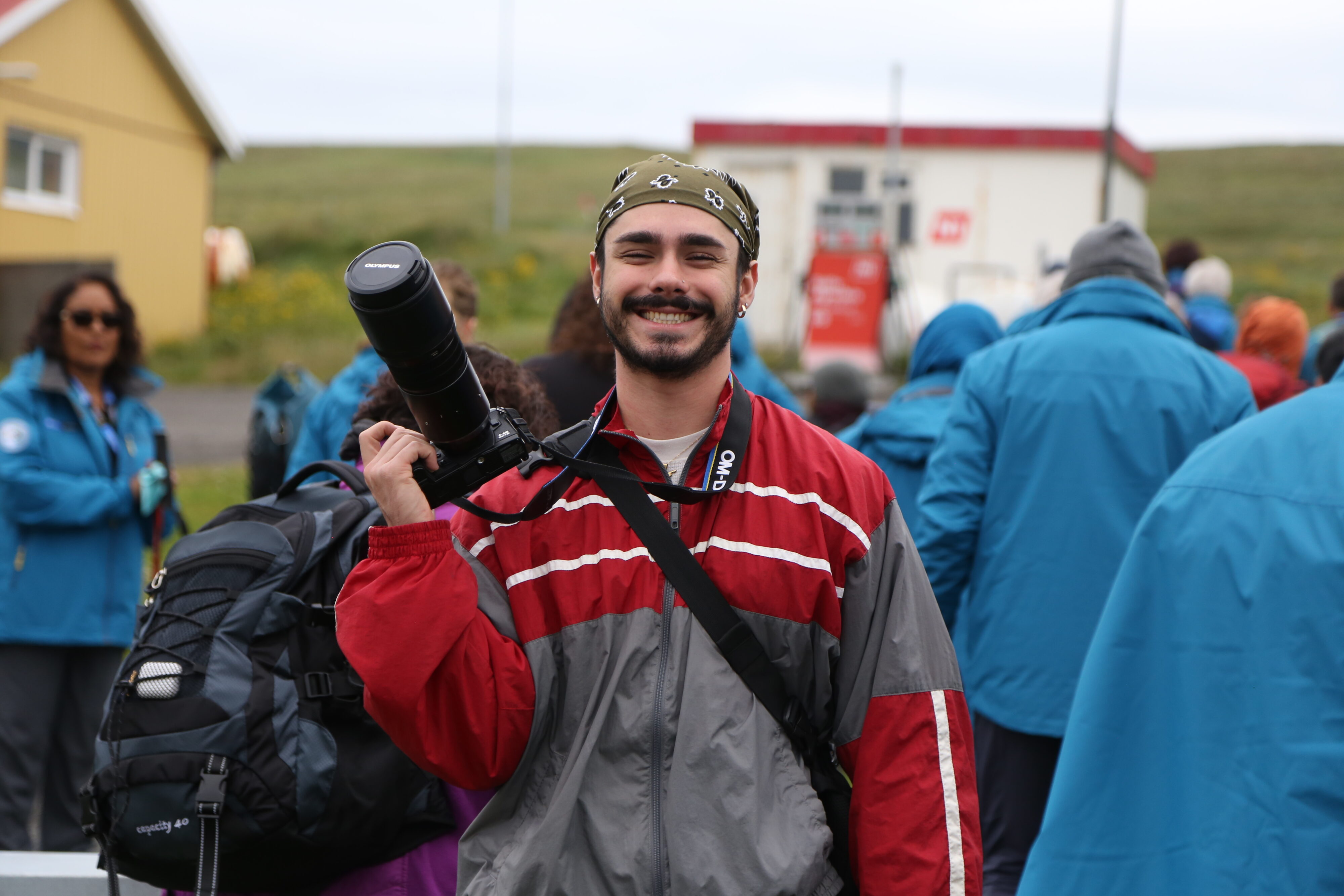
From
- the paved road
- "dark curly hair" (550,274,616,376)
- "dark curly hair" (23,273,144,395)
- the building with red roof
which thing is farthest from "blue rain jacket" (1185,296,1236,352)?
the building with red roof

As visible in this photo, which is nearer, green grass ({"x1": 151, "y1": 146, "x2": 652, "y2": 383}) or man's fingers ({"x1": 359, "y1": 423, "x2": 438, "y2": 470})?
man's fingers ({"x1": 359, "y1": 423, "x2": 438, "y2": 470})

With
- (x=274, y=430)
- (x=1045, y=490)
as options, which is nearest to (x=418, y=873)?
(x=1045, y=490)

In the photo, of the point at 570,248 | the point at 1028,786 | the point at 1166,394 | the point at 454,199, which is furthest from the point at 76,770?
the point at 454,199

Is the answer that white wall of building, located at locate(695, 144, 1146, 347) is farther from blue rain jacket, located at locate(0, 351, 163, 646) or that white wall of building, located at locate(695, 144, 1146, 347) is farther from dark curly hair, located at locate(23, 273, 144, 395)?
blue rain jacket, located at locate(0, 351, 163, 646)

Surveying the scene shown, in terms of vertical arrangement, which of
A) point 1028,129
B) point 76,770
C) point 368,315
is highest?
point 1028,129

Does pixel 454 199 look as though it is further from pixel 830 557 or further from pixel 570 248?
pixel 830 557

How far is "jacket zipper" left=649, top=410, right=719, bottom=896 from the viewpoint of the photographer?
1.94 metres

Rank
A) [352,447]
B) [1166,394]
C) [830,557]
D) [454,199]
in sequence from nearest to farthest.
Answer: [830,557] → [352,447] → [1166,394] → [454,199]

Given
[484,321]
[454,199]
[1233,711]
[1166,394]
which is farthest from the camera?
[454,199]

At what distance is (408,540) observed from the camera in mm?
1949

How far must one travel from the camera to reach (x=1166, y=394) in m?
3.92

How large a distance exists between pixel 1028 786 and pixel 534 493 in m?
2.50

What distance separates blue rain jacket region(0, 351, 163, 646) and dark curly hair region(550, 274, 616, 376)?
5.96ft

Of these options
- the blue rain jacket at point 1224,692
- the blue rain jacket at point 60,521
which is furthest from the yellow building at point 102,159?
the blue rain jacket at point 1224,692
